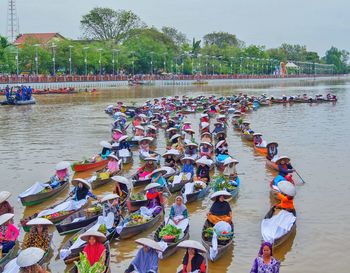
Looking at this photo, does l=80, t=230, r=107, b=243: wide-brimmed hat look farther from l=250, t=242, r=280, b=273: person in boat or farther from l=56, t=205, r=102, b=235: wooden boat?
l=250, t=242, r=280, b=273: person in boat

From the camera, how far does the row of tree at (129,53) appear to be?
81.1 m

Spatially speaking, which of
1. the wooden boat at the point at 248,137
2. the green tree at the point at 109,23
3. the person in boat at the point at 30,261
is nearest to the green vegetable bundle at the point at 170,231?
the person in boat at the point at 30,261

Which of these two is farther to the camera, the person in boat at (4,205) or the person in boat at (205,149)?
the person in boat at (205,149)

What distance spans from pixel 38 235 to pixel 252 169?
12751 millimetres

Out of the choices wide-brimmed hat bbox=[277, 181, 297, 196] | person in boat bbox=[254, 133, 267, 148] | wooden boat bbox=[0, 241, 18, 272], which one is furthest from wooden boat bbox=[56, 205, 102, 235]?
person in boat bbox=[254, 133, 267, 148]

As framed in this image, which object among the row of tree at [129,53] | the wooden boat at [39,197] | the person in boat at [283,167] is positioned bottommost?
the wooden boat at [39,197]

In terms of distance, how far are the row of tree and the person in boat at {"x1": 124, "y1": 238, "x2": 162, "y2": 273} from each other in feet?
203

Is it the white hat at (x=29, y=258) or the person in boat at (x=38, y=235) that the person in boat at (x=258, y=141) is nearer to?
the person in boat at (x=38, y=235)

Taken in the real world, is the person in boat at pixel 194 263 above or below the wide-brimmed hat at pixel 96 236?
below

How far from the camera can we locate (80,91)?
70.9m

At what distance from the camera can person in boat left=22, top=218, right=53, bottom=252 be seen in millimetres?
11805

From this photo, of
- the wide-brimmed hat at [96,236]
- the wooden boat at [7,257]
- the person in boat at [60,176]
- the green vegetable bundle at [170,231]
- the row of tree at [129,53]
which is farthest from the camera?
the row of tree at [129,53]

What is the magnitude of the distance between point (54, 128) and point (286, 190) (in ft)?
81.8

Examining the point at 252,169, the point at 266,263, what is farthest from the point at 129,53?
the point at 266,263
